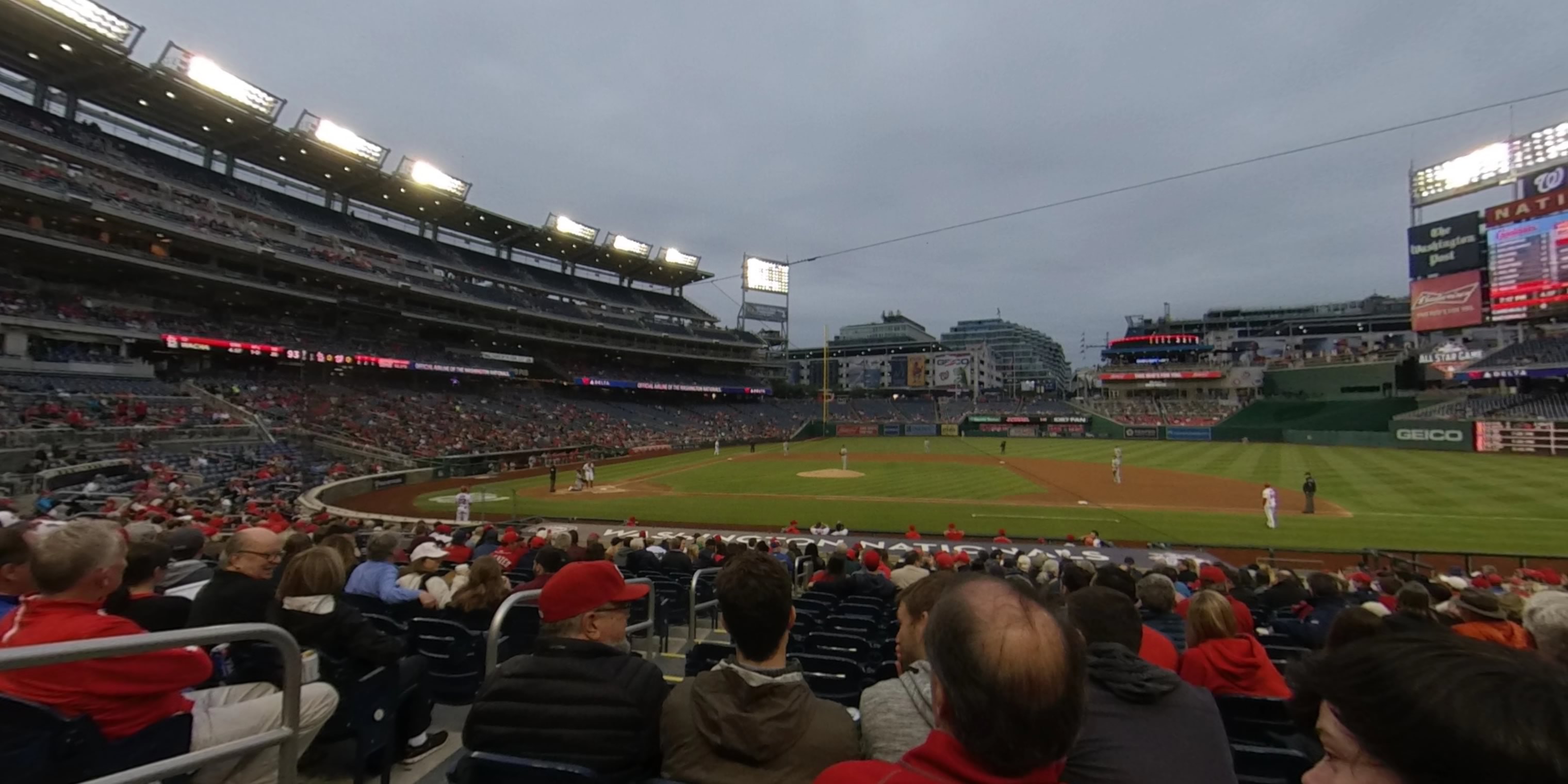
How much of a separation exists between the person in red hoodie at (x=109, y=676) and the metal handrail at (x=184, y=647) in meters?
0.24

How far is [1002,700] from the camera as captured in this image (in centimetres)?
165

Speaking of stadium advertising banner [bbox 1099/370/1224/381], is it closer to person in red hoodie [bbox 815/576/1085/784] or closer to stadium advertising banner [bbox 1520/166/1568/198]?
stadium advertising banner [bbox 1520/166/1568/198]

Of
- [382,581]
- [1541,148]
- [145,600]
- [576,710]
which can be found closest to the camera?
[576,710]

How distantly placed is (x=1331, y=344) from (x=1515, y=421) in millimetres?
77976

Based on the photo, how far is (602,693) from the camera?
2.84 m

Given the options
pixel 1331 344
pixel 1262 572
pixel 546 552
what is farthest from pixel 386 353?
pixel 1331 344

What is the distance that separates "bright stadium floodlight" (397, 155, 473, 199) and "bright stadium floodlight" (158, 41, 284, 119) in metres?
10.4

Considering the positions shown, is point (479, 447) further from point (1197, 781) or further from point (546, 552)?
point (1197, 781)

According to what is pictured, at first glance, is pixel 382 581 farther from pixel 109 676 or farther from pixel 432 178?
pixel 432 178

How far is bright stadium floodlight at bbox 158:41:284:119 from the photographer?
39.3 m

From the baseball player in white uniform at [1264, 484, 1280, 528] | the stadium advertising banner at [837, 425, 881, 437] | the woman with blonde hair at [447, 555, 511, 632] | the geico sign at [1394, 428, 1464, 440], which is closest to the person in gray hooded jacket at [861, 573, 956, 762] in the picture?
the woman with blonde hair at [447, 555, 511, 632]

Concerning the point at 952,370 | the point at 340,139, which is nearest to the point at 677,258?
the point at 340,139

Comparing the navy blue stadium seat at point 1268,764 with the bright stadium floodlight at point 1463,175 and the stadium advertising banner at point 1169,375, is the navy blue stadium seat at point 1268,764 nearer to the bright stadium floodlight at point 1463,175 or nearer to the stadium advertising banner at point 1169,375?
the bright stadium floodlight at point 1463,175

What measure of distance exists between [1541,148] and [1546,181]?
2.59 m
